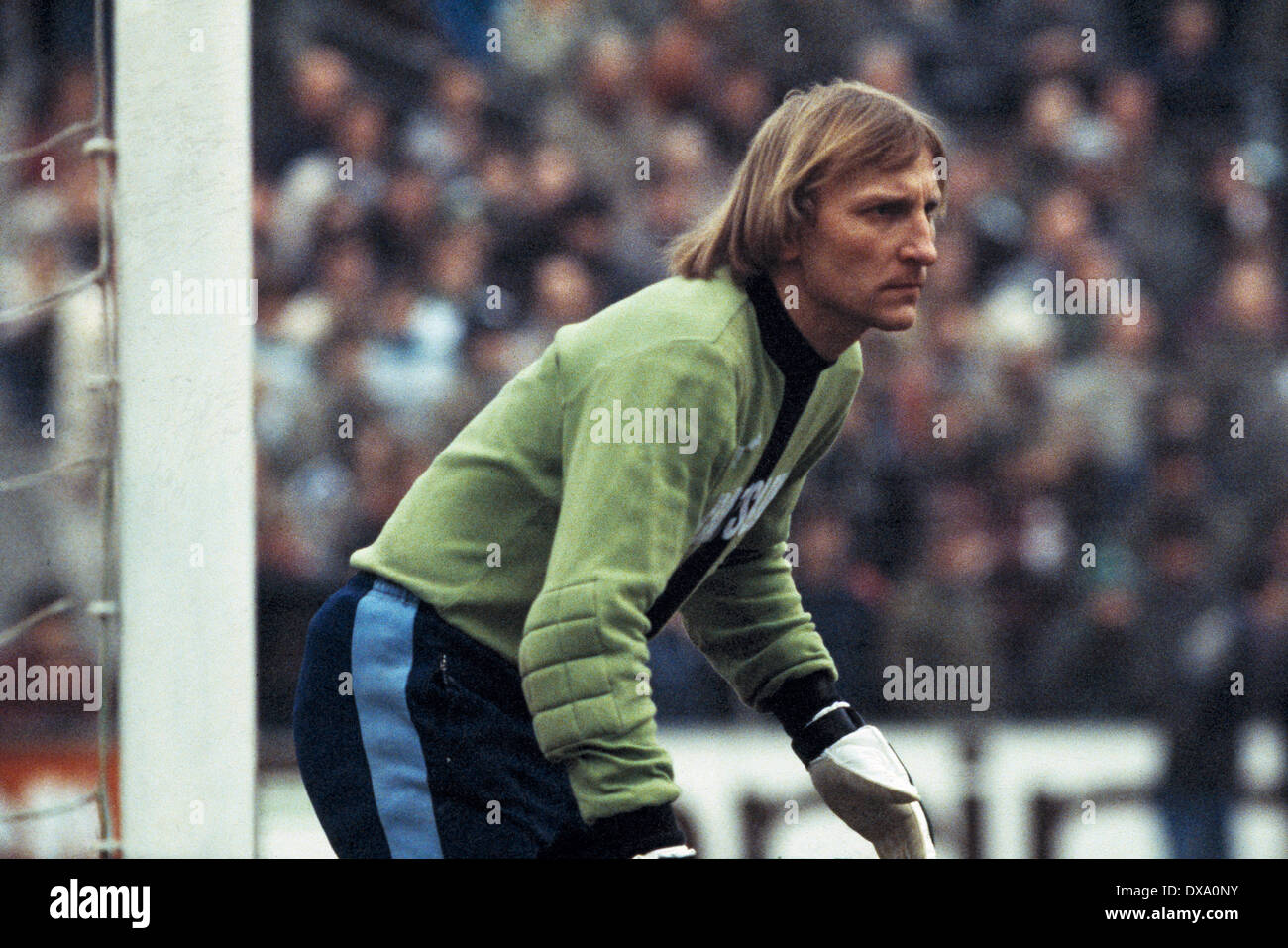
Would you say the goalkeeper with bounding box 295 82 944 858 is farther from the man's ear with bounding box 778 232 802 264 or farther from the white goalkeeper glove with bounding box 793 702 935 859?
the white goalkeeper glove with bounding box 793 702 935 859

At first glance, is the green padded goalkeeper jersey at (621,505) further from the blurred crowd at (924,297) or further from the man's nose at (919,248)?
the blurred crowd at (924,297)

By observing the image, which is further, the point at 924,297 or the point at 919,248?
the point at 924,297

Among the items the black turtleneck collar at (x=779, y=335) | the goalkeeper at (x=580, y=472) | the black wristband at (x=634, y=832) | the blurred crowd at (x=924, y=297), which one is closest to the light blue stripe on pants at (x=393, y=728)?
the goalkeeper at (x=580, y=472)

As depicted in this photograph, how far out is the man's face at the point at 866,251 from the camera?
230 centimetres

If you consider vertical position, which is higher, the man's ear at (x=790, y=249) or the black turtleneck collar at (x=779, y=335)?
the man's ear at (x=790, y=249)

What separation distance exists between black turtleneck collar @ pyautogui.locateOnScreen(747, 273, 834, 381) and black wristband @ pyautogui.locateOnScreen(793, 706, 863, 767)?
0.48 metres

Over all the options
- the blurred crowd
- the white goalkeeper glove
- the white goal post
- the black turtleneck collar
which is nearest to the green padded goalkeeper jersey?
the black turtleneck collar

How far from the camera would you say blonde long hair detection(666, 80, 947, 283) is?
2312 mm

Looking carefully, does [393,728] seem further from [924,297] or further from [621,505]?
[924,297]

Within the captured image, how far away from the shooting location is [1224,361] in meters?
5.16

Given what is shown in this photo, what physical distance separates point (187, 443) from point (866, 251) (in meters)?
0.88

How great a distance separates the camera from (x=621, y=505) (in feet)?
6.81

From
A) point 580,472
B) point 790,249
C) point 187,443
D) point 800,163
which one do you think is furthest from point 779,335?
point 187,443
